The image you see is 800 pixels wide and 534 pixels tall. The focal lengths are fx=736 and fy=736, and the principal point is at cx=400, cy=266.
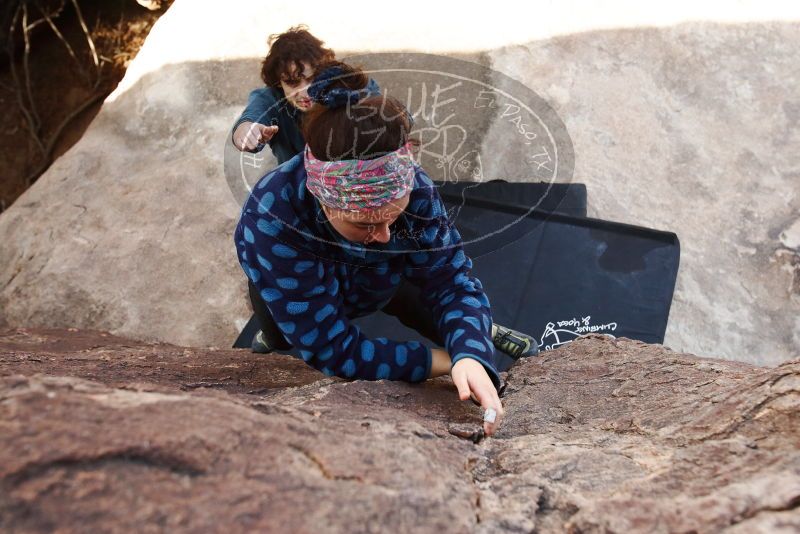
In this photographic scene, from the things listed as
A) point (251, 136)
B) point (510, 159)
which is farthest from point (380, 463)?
point (510, 159)

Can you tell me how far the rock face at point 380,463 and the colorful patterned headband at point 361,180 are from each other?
36 centimetres

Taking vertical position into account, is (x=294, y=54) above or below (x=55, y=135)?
above

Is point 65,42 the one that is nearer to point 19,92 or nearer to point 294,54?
point 19,92

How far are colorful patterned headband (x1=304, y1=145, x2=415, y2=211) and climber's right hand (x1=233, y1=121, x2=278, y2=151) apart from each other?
78 centimetres

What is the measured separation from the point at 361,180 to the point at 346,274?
0.37 metres

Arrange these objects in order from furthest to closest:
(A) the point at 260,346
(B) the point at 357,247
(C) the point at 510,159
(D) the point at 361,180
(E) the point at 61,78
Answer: (E) the point at 61,78, (C) the point at 510,159, (A) the point at 260,346, (B) the point at 357,247, (D) the point at 361,180

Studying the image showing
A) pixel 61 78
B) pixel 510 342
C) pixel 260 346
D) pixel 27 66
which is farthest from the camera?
pixel 61 78

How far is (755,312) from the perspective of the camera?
269cm

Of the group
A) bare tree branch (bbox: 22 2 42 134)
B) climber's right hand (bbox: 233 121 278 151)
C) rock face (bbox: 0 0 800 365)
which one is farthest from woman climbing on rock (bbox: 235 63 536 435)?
bare tree branch (bbox: 22 2 42 134)

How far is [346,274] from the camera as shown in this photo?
1561 mm

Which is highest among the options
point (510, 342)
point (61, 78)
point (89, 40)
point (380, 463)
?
point (89, 40)

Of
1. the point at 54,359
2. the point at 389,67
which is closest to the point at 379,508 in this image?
→ the point at 54,359

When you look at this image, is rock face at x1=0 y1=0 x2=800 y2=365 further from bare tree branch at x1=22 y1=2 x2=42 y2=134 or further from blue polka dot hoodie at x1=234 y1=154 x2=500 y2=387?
bare tree branch at x1=22 y1=2 x2=42 y2=134

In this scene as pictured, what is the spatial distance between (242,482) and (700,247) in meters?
2.41
